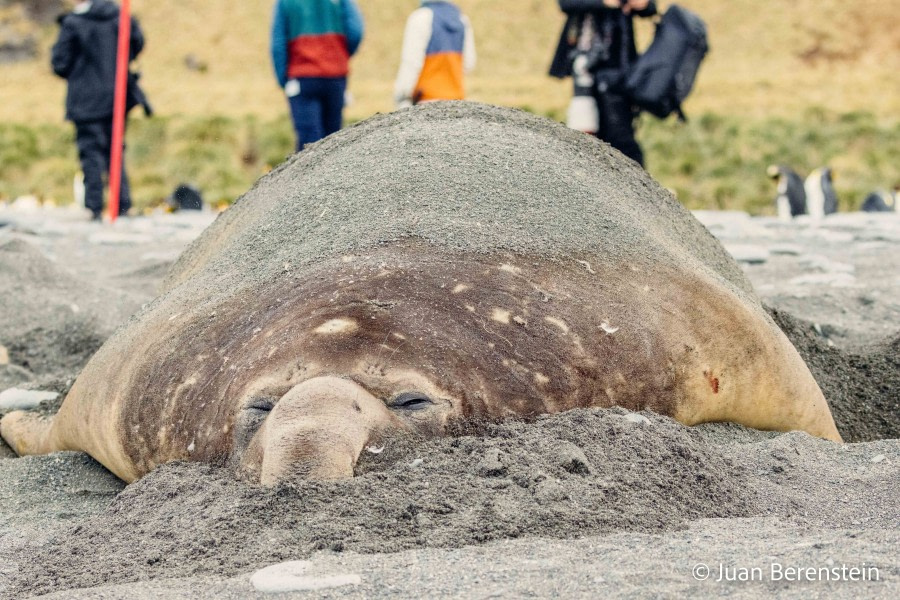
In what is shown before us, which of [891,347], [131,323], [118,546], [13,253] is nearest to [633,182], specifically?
[891,347]

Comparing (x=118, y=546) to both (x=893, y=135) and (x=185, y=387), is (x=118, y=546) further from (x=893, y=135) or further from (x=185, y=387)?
(x=893, y=135)

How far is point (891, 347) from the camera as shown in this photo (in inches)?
163

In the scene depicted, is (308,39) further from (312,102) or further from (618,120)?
(618,120)

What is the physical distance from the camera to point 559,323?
2.72 m

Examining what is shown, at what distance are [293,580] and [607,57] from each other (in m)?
6.23

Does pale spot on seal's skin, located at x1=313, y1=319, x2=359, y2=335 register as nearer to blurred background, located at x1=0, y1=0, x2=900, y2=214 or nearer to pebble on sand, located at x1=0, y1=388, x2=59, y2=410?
pebble on sand, located at x1=0, y1=388, x2=59, y2=410

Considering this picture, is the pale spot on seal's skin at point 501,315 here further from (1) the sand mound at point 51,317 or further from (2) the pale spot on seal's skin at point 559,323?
(1) the sand mound at point 51,317

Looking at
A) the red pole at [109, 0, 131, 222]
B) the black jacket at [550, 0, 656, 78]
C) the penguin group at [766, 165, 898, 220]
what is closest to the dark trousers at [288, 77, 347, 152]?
the black jacket at [550, 0, 656, 78]

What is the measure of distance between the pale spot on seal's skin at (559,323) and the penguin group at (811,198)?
36.8 feet

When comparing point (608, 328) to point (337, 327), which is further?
point (608, 328)

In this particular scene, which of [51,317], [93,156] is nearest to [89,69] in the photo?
[93,156]

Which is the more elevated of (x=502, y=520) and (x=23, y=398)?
(x=502, y=520)

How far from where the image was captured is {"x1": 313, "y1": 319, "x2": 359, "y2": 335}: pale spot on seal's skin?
2.60m

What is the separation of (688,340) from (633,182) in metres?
0.91
